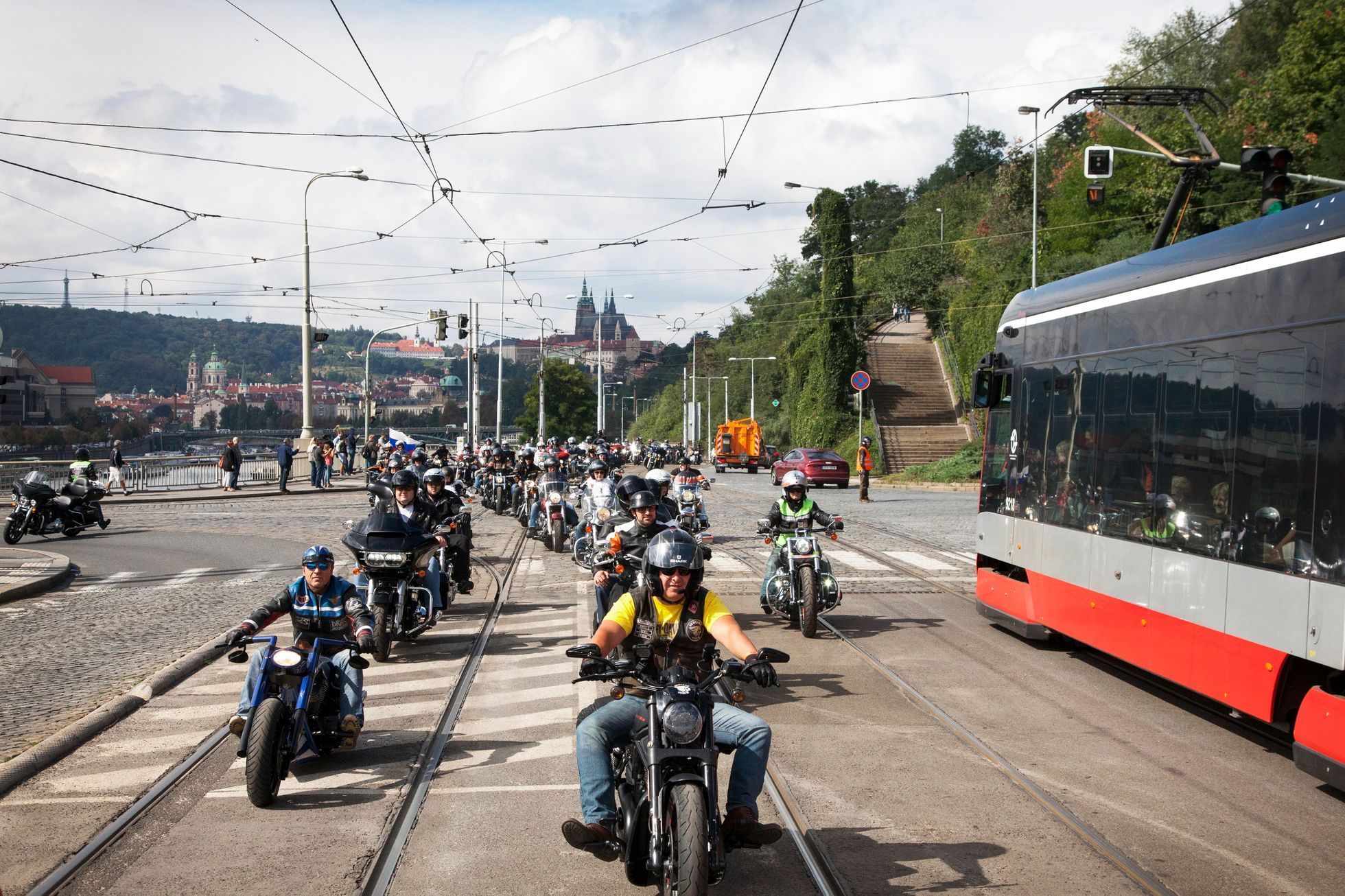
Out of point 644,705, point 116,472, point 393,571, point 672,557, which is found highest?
point 672,557

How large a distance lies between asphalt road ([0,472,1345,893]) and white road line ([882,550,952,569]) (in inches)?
238

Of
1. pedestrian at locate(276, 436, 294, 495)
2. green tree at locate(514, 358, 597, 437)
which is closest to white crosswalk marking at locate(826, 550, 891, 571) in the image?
pedestrian at locate(276, 436, 294, 495)

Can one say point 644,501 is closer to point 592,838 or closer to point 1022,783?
point 1022,783

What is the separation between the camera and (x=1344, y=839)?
6.12 m

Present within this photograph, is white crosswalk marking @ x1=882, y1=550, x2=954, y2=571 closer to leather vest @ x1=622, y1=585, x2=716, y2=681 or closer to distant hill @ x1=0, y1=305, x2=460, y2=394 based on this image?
leather vest @ x1=622, y1=585, x2=716, y2=681

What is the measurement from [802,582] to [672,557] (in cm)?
692

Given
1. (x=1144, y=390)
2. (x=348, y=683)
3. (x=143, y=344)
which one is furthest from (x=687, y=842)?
(x=143, y=344)

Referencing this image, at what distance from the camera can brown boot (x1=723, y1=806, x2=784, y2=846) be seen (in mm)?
5055

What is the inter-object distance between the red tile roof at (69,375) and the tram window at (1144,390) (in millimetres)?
93317

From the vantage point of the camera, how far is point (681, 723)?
483 centimetres

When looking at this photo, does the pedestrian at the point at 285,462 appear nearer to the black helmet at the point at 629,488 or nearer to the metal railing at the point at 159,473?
the metal railing at the point at 159,473

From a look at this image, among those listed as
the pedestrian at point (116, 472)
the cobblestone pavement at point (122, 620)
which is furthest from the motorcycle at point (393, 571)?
the pedestrian at point (116, 472)

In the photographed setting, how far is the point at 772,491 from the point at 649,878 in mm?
36557

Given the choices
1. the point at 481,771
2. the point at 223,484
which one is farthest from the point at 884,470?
the point at 481,771
